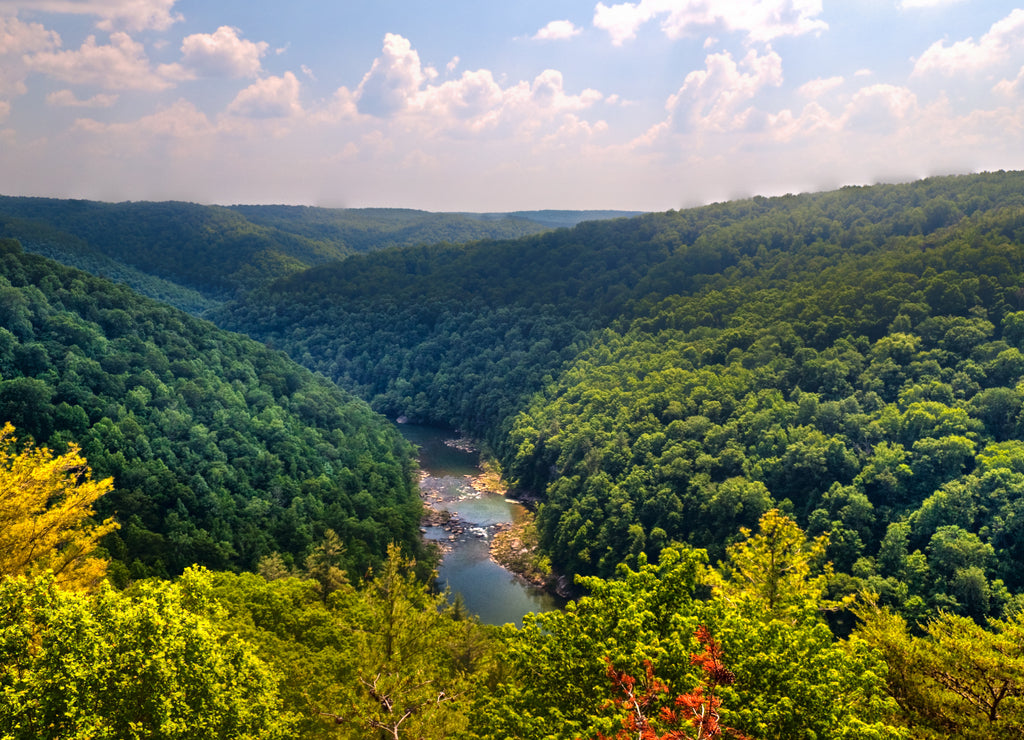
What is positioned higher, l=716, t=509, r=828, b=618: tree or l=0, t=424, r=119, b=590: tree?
l=0, t=424, r=119, b=590: tree

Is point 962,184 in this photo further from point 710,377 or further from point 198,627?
point 198,627

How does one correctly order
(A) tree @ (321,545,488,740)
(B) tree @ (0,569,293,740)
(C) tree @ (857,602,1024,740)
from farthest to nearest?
(A) tree @ (321,545,488,740) < (C) tree @ (857,602,1024,740) < (B) tree @ (0,569,293,740)

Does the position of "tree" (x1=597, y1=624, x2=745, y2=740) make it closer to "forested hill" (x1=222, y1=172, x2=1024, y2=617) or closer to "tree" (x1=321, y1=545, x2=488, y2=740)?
"tree" (x1=321, y1=545, x2=488, y2=740)

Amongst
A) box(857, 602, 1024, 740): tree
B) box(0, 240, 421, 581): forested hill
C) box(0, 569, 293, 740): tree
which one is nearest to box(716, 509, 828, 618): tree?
box(857, 602, 1024, 740): tree

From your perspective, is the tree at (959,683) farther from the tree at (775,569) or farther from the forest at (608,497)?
the tree at (775,569)

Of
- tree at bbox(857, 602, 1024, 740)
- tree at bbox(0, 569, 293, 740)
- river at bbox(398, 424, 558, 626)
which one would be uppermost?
tree at bbox(0, 569, 293, 740)

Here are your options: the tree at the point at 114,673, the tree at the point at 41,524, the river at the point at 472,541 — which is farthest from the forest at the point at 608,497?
the river at the point at 472,541

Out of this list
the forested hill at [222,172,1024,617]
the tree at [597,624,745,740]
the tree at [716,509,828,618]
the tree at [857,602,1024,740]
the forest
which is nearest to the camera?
the tree at [597,624,745,740]
